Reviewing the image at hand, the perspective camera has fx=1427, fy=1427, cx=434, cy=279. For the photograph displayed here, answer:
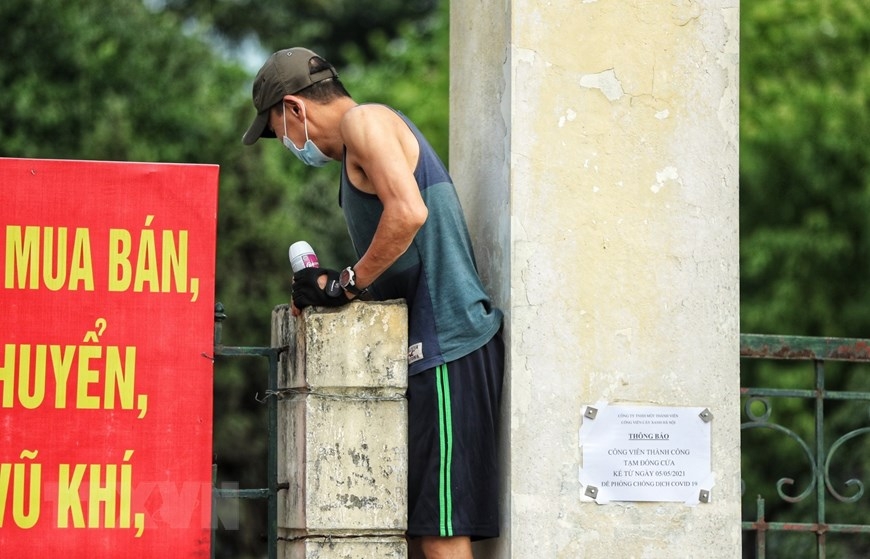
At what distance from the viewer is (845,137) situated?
15680 millimetres

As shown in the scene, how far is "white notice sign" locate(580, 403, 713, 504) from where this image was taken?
4.22 metres

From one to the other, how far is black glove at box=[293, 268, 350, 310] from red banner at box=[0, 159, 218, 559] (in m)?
0.29

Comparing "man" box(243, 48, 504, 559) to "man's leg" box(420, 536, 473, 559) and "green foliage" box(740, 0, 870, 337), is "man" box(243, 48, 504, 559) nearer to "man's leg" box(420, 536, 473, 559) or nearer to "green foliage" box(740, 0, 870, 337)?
"man's leg" box(420, 536, 473, 559)

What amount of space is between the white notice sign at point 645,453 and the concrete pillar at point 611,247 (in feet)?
0.10

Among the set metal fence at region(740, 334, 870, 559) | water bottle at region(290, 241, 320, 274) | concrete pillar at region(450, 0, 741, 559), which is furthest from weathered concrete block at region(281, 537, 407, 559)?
metal fence at region(740, 334, 870, 559)

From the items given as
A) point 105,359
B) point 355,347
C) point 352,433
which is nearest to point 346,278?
point 355,347

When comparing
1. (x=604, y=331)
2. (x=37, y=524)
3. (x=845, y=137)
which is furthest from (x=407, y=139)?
(x=845, y=137)

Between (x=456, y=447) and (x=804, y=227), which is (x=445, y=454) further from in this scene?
(x=804, y=227)

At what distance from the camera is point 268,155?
53.1 feet

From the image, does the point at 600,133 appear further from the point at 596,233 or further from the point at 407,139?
the point at 407,139

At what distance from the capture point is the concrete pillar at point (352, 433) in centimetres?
415

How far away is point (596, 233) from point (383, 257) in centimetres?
65

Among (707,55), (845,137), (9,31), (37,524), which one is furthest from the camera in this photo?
(845,137)

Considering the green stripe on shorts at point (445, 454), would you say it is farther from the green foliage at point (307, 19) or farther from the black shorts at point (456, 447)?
the green foliage at point (307, 19)
